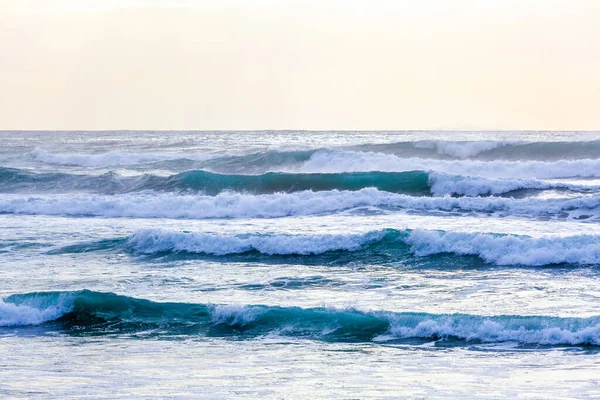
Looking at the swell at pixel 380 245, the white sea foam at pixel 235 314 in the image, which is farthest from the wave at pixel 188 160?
the white sea foam at pixel 235 314

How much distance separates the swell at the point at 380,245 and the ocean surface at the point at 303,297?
39 millimetres

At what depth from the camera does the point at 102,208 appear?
2222 cm

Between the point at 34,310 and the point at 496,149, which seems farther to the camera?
the point at 496,149

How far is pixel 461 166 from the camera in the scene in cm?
3228

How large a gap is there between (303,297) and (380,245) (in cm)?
418

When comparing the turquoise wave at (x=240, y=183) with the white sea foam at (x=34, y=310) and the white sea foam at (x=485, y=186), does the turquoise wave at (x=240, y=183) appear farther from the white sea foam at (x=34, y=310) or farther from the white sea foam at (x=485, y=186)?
the white sea foam at (x=34, y=310)

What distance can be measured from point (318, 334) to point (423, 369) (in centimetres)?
198

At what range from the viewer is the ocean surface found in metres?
7.73

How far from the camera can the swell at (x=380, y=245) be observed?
13.8 m

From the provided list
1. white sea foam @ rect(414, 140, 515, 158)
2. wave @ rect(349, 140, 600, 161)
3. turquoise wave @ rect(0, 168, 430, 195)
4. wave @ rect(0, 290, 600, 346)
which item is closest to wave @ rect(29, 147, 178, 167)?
turquoise wave @ rect(0, 168, 430, 195)

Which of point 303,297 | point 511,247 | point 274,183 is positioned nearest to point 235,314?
point 303,297

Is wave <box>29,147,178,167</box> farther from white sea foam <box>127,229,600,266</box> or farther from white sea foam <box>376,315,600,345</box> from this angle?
white sea foam <box>376,315,600,345</box>

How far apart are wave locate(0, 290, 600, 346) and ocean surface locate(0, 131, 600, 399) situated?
2 cm

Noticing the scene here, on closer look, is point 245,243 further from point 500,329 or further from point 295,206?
point 500,329
